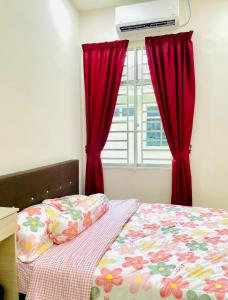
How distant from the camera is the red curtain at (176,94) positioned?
293cm

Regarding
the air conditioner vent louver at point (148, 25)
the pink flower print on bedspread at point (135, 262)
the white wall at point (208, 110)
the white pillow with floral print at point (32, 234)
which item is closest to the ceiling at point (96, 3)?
the white wall at point (208, 110)

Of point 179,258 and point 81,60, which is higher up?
point 81,60

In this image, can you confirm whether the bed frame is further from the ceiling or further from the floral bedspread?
the ceiling

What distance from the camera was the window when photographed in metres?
3.19

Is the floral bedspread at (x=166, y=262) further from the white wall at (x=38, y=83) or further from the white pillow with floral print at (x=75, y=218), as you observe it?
the white wall at (x=38, y=83)

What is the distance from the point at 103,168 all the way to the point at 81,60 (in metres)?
1.49

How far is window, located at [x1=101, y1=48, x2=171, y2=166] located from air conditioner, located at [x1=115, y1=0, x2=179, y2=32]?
1.06 feet

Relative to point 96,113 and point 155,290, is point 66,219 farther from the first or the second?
point 96,113

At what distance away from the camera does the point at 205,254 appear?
164 centimetres

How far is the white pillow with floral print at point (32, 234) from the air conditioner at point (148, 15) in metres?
2.34

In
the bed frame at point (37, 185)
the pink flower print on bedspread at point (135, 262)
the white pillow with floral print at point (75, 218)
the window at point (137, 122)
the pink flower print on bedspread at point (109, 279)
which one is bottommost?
the pink flower print on bedspread at point (109, 279)

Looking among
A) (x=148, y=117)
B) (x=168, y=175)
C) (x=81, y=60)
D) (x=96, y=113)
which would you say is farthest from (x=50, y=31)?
(x=168, y=175)

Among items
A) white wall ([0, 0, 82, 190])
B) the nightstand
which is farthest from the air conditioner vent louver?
the nightstand

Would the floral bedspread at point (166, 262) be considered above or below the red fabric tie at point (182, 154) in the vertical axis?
below
